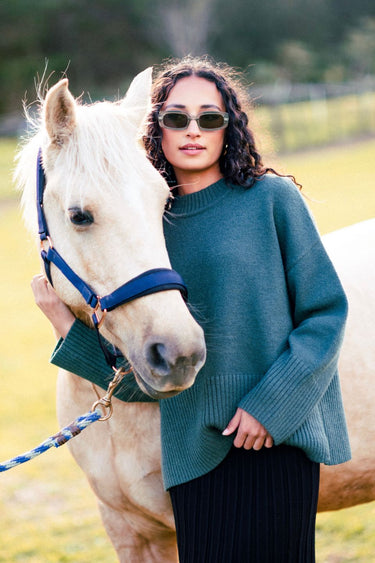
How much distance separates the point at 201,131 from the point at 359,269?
3.13 ft

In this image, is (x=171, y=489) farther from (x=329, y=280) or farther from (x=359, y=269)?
(x=359, y=269)

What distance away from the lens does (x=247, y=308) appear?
179 cm

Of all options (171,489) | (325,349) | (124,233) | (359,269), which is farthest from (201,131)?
(171,489)

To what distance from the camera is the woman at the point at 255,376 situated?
5.72 ft

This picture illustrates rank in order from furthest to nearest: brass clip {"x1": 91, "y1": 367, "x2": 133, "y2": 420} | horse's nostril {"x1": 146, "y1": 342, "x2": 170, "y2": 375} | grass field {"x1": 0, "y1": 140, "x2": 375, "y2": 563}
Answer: grass field {"x1": 0, "y1": 140, "x2": 375, "y2": 563}
brass clip {"x1": 91, "y1": 367, "x2": 133, "y2": 420}
horse's nostril {"x1": 146, "y1": 342, "x2": 170, "y2": 375}

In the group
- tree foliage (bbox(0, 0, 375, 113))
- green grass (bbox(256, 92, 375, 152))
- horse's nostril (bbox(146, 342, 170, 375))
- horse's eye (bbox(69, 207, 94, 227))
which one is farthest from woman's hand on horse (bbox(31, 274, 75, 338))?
tree foliage (bbox(0, 0, 375, 113))

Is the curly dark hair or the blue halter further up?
the curly dark hair

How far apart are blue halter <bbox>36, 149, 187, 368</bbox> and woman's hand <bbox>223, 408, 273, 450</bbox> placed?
1.22ft

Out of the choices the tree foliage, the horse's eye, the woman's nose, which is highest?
the tree foliage

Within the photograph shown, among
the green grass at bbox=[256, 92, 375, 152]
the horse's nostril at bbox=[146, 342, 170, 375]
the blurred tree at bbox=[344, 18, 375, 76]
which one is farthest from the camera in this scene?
the blurred tree at bbox=[344, 18, 375, 76]

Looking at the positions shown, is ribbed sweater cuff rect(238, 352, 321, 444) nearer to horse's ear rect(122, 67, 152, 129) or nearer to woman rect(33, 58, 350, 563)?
woman rect(33, 58, 350, 563)

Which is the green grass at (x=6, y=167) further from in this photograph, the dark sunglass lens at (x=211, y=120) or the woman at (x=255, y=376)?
the woman at (x=255, y=376)

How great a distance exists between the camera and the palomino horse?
1686mm

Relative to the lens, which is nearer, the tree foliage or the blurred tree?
the blurred tree
